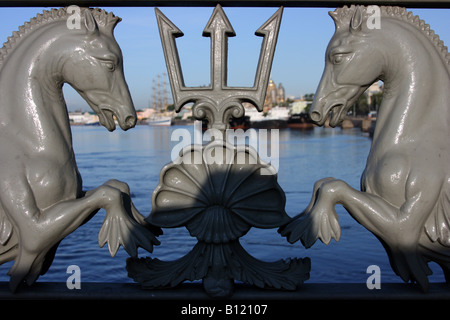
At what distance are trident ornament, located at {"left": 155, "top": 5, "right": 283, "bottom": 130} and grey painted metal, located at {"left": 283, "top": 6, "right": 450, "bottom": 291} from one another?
0.29 m

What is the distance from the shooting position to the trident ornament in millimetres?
2672

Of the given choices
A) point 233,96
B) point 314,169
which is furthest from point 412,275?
point 314,169

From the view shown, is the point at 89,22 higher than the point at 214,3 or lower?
lower

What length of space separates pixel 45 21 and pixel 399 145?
180 cm

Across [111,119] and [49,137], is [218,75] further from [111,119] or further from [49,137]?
[49,137]

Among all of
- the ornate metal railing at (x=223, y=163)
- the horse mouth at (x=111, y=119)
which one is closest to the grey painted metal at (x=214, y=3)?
the ornate metal railing at (x=223, y=163)

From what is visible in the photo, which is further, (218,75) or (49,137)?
(218,75)

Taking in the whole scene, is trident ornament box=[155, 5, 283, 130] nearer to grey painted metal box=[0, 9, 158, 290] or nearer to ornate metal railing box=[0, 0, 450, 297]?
ornate metal railing box=[0, 0, 450, 297]

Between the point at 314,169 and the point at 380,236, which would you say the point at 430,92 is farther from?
the point at 314,169

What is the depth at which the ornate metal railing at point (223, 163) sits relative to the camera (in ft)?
8.34

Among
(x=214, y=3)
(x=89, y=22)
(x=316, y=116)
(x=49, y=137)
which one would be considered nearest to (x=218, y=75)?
(x=214, y=3)

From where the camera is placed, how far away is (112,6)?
2.75 m

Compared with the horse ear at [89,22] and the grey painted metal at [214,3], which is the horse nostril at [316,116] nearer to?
the grey painted metal at [214,3]

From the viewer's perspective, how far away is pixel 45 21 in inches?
105
